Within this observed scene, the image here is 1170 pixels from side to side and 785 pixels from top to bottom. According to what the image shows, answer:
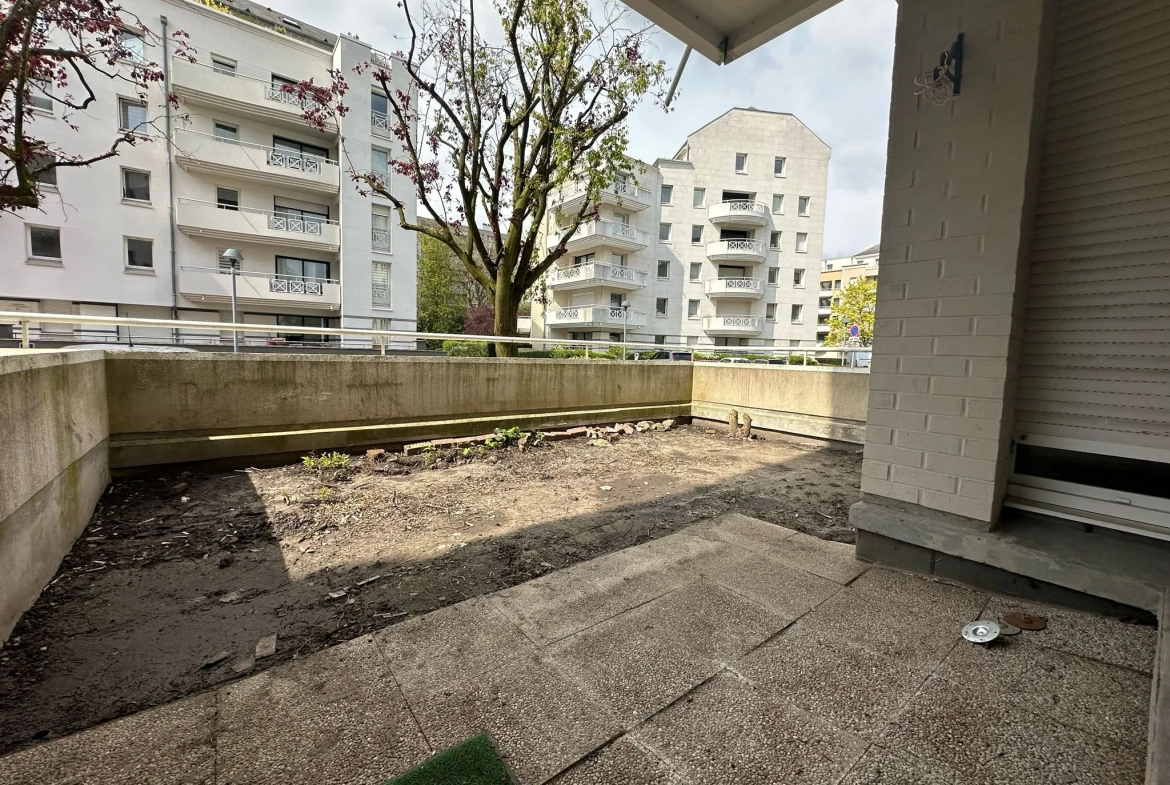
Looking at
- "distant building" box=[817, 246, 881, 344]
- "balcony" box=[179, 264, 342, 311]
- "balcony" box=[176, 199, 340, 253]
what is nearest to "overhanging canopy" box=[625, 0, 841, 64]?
"balcony" box=[179, 264, 342, 311]

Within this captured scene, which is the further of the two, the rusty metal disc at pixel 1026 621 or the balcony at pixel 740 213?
the balcony at pixel 740 213

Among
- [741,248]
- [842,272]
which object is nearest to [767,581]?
[741,248]

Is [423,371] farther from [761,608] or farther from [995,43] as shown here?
[995,43]

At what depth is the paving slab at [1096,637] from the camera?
1.74m

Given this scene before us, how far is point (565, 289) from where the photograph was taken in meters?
27.6

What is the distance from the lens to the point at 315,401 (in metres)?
5.00

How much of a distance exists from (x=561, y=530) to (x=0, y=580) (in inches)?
107

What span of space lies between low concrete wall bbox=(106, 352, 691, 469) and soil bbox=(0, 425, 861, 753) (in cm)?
34

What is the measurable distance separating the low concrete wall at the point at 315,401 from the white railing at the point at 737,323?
2212cm

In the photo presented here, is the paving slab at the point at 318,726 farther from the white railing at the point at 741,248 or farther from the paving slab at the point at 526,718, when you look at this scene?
the white railing at the point at 741,248

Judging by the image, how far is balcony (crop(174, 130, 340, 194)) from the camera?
52.1 ft

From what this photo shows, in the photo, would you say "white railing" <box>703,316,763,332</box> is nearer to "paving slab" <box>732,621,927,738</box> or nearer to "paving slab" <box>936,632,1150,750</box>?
"paving slab" <box>936,632,1150,750</box>

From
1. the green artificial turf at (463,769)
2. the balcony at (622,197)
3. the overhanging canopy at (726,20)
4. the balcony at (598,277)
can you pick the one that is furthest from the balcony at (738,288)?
the green artificial turf at (463,769)

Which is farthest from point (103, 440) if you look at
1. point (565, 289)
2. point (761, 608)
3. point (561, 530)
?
point (565, 289)
